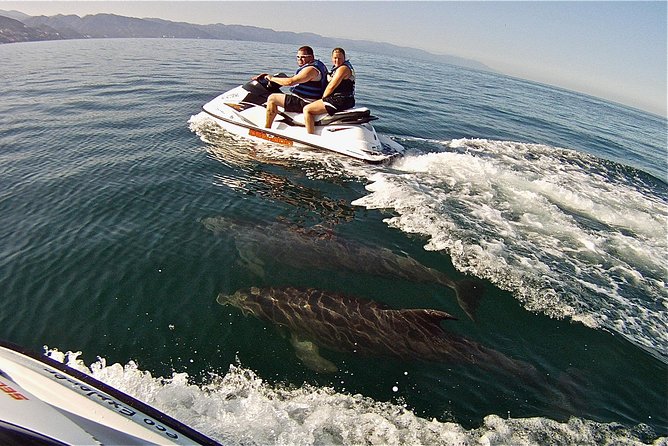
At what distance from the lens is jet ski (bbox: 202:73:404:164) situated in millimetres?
12570

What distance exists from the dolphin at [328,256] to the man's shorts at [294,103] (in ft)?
21.0

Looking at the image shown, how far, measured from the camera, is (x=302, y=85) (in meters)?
13.1

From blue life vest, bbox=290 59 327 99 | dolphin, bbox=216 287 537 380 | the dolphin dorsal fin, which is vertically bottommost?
dolphin, bbox=216 287 537 380

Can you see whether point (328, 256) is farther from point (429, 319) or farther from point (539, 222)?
point (539, 222)

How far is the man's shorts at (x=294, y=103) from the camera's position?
13336 millimetres

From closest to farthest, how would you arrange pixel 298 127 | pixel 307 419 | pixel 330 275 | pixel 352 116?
pixel 307 419
pixel 330 275
pixel 352 116
pixel 298 127

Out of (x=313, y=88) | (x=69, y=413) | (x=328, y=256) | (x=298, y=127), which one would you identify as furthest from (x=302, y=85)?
(x=69, y=413)

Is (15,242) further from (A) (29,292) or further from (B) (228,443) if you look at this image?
(B) (228,443)

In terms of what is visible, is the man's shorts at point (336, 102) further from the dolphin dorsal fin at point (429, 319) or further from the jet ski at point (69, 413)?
the jet ski at point (69, 413)

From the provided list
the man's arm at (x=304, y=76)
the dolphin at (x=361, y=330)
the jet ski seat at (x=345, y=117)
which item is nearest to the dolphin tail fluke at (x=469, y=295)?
the dolphin at (x=361, y=330)

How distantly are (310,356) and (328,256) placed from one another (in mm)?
2498

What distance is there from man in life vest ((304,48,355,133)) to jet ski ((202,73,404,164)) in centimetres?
26

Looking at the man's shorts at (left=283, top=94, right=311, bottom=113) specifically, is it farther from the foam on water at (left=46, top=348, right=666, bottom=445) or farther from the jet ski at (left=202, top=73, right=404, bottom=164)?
the foam on water at (left=46, top=348, right=666, bottom=445)

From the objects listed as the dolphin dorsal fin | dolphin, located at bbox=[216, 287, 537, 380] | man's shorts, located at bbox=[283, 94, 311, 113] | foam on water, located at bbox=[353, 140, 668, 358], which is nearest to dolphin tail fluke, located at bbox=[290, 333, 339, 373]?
dolphin, located at bbox=[216, 287, 537, 380]
